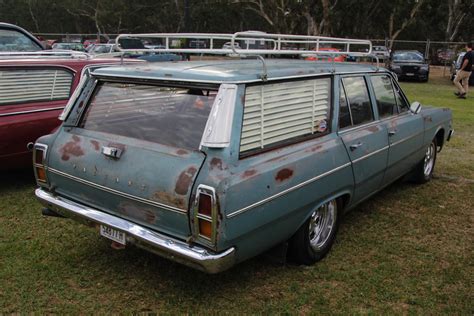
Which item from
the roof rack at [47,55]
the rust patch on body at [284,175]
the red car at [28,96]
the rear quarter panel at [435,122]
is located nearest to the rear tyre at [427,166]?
the rear quarter panel at [435,122]

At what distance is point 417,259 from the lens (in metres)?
3.98

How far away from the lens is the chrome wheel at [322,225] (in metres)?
3.84

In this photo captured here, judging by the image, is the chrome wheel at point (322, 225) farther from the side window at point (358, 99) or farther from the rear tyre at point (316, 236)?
the side window at point (358, 99)

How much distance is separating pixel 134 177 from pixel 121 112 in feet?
2.42

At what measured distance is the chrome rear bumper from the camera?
9.31 feet

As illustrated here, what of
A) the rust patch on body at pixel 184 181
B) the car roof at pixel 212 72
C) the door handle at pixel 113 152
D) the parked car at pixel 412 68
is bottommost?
the parked car at pixel 412 68

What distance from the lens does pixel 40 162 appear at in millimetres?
3752

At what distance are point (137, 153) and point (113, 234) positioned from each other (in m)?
0.61

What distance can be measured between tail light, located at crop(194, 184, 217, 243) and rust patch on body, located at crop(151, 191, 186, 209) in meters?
0.11

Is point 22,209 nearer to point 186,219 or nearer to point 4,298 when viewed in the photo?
point 4,298

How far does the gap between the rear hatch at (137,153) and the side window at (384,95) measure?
2.17 meters

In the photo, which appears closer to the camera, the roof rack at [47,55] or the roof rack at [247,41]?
the roof rack at [247,41]

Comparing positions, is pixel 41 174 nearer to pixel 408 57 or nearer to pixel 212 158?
pixel 212 158

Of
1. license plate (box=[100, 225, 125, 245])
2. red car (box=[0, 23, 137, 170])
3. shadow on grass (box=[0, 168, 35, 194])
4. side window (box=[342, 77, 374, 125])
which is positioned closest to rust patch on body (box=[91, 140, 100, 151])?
license plate (box=[100, 225, 125, 245])
